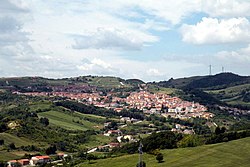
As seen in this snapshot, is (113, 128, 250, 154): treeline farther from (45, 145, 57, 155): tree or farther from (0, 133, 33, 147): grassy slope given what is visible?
(0, 133, 33, 147): grassy slope

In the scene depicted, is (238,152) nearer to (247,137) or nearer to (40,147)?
(247,137)

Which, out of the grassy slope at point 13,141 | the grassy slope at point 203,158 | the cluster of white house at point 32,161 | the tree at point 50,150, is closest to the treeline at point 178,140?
the grassy slope at point 203,158

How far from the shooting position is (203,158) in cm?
11838

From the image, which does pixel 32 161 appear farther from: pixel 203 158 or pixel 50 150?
pixel 203 158

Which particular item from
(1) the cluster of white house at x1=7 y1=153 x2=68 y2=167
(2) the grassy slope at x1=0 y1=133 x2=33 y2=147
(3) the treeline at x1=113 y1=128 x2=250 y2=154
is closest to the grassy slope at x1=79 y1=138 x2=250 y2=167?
(3) the treeline at x1=113 y1=128 x2=250 y2=154

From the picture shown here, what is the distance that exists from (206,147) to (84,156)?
50157 millimetres

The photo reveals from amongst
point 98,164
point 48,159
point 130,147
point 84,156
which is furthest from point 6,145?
point 98,164

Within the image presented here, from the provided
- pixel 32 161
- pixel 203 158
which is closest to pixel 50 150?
pixel 32 161

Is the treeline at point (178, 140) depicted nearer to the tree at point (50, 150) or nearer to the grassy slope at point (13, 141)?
the tree at point (50, 150)

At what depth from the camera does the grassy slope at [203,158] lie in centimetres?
11169

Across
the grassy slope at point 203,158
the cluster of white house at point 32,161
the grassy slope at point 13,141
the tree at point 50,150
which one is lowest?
the cluster of white house at point 32,161

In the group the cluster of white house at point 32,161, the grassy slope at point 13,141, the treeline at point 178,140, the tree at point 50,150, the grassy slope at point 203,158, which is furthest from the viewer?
the grassy slope at point 13,141

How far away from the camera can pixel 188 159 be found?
119750 mm

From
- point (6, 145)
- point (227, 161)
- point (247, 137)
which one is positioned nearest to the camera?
point (227, 161)
